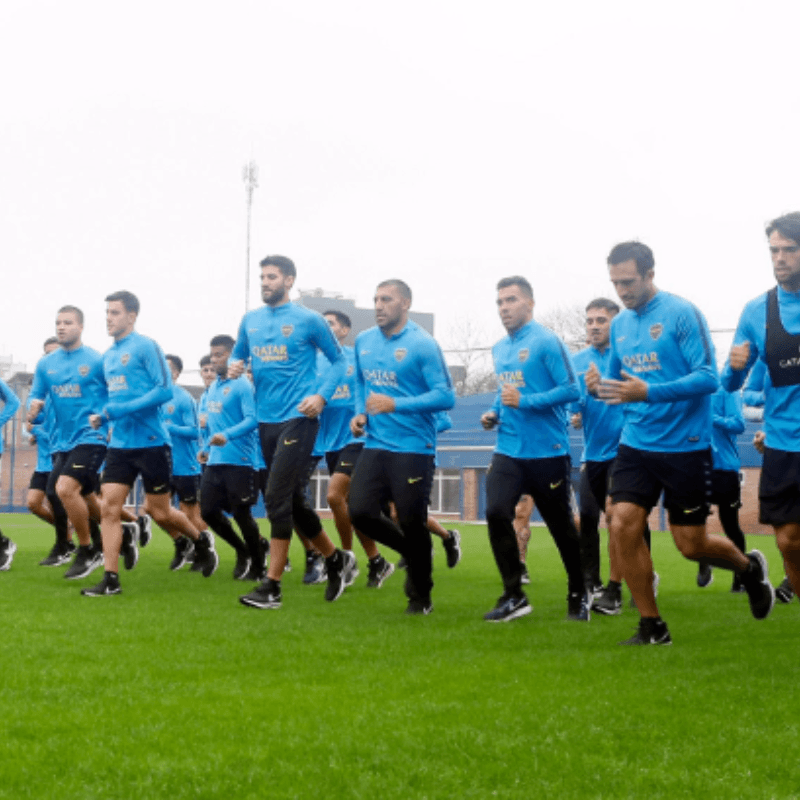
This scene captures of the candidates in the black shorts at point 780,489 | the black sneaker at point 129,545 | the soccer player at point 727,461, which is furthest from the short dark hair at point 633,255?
the black sneaker at point 129,545

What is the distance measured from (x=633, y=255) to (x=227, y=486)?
567 cm

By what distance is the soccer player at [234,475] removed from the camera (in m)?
10.8

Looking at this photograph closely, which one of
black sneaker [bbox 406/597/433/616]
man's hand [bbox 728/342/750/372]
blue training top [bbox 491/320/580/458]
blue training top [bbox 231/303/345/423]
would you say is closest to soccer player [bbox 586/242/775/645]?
man's hand [bbox 728/342/750/372]

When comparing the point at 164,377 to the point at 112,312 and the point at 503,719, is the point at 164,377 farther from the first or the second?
the point at 503,719

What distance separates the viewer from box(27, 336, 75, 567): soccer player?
12.5m

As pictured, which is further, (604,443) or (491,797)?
(604,443)

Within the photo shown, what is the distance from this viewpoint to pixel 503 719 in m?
4.45

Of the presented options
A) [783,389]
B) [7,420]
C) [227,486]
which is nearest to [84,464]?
[227,486]

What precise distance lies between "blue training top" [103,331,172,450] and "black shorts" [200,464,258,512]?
5.04ft

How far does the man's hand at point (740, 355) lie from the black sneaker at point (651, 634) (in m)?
1.58

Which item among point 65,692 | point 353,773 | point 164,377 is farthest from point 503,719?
point 164,377

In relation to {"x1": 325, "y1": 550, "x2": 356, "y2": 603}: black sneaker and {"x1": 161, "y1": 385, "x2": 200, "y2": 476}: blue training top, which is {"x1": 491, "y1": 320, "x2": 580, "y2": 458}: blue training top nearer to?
{"x1": 325, "y1": 550, "x2": 356, "y2": 603}: black sneaker

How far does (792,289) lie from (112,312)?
5.87 m

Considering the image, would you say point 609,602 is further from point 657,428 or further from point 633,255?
point 633,255
